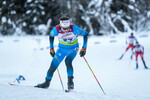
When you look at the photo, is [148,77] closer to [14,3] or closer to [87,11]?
[87,11]

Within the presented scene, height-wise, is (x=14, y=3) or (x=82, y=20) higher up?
(x=14, y=3)

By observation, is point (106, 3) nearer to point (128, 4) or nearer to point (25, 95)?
point (128, 4)

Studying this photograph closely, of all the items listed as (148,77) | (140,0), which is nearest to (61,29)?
(148,77)

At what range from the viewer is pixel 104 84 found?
6.65 m

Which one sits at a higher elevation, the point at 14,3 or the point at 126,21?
the point at 14,3

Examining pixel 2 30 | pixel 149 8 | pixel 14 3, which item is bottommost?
pixel 2 30

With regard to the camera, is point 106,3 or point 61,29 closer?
point 61,29

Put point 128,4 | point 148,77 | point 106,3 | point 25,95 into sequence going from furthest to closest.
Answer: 1. point 128,4
2. point 106,3
3. point 148,77
4. point 25,95

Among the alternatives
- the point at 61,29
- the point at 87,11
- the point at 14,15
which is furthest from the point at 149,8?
the point at 61,29

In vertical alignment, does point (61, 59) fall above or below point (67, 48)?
below

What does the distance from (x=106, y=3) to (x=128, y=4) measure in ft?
14.6

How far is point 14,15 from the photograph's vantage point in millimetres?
32156

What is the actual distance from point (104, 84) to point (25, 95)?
370 cm

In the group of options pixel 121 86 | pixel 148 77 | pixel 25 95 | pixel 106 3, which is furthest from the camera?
pixel 106 3
